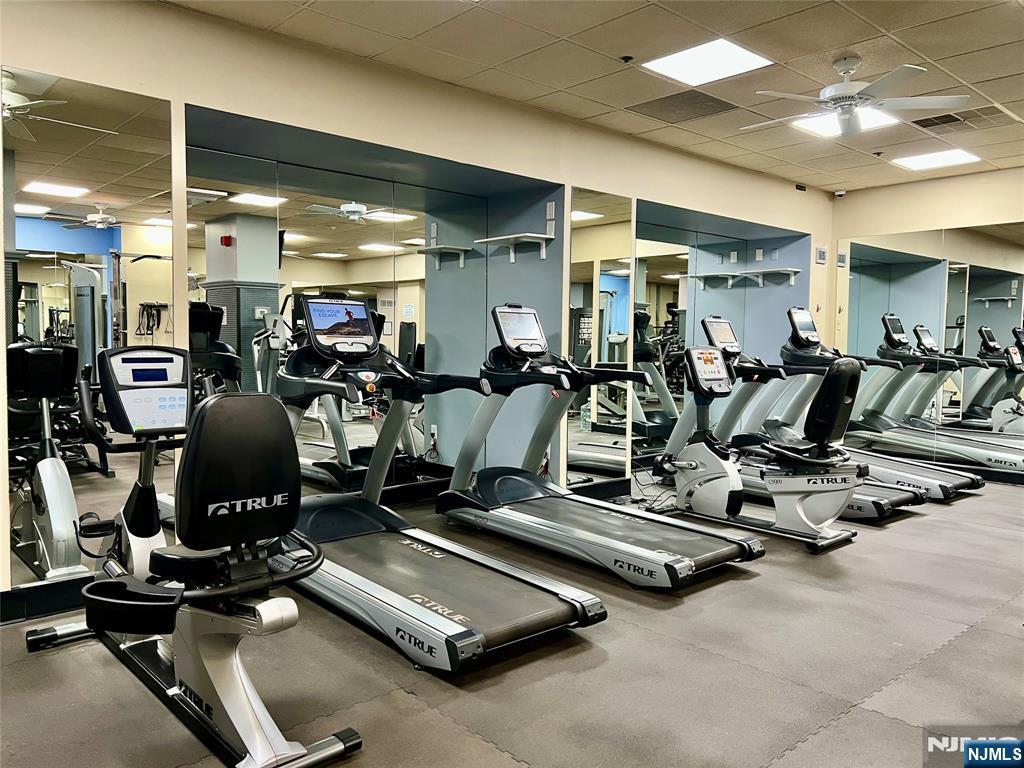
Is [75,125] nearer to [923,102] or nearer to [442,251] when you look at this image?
[442,251]

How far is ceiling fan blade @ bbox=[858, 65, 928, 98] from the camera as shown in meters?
4.21

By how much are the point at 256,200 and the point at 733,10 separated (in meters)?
3.47

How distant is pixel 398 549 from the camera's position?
4.15 m

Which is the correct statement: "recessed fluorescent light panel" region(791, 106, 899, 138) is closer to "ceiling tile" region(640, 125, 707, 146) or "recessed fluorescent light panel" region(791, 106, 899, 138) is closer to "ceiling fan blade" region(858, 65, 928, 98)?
"ceiling tile" region(640, 125, 707, 146)

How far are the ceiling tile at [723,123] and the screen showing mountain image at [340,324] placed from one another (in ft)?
10.9

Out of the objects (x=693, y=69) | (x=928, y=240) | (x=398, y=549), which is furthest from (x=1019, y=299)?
(x=398, y=549)

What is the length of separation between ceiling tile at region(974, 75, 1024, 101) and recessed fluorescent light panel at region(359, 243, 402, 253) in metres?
4.64

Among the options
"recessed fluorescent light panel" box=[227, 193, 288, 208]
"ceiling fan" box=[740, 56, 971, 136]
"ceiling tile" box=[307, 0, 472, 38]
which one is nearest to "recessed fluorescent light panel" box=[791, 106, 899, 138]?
"ceiling fan" box=[740, 56, 971, 136]

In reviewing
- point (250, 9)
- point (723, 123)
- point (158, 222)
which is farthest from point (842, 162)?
point (158, 222)

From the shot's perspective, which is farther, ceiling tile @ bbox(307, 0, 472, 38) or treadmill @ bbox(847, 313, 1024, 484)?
treadmill @ bbox(847, 313, 1024, 484)

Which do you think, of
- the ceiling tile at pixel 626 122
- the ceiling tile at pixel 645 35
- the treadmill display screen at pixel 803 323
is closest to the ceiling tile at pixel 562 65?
the ceiling tile at pixel 645 35

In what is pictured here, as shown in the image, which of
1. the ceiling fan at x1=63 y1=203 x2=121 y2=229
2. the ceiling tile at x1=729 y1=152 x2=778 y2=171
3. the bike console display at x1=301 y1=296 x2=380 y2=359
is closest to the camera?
the ceiling fan at x1=63 y1=203 x2=121 y2=229

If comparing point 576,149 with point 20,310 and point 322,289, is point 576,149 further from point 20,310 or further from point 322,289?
point 20,310

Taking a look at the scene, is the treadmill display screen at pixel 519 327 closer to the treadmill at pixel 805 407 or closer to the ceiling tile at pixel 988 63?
the treadmill at pixel 805 407
